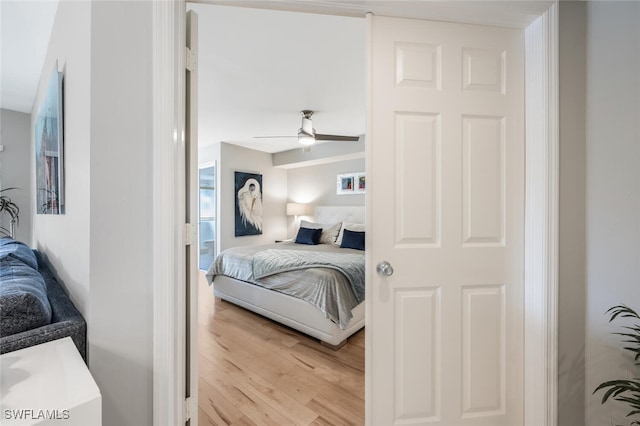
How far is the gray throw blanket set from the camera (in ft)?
8.14

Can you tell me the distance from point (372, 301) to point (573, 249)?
100 centimetres

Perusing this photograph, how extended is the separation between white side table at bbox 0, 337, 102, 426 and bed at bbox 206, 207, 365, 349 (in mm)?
1706

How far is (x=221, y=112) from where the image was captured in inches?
130

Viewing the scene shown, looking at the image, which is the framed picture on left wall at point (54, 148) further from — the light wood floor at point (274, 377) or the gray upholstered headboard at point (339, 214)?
the gray upholstered headboard at point (339, 214)

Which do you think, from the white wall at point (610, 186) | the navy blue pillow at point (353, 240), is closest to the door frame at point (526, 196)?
the white wall at point (610, 186)

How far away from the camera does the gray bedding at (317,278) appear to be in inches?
89.4

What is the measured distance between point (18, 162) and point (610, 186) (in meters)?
5.60

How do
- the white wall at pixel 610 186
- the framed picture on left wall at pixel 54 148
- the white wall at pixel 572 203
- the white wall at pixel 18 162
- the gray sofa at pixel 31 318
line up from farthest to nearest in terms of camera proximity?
the white wall at pixel 18 162, the framed picture on left wall at pixel 54 148, the white wall at pixel 572 203, the white wall at pixel 610 186, the gray sofa at pixel 31 318

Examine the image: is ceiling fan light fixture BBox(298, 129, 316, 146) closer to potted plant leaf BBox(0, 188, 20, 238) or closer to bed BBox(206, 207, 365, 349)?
bed BBox(206, 207, 365, 349)

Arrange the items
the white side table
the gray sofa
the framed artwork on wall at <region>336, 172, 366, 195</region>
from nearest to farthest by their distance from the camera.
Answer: the white side table
the gray sofa
the framed artwork on wall at <region>336, 172, 366, 195</region>

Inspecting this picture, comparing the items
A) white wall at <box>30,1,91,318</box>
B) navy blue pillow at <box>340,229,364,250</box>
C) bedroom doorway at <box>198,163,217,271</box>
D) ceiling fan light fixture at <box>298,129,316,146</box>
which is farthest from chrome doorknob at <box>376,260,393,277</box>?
bedroom doorway at <box>198,163,217,271</box>

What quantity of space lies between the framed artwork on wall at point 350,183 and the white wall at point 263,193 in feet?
4.98

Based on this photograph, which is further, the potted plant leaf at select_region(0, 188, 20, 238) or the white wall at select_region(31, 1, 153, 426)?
the potted plant leaf at select_region(0, 188, 20, 238)

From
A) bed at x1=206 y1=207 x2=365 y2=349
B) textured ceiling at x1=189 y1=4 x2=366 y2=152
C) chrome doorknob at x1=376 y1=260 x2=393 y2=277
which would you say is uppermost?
textured ceiling at x1=189 y1=4 x2=366 y2=152
